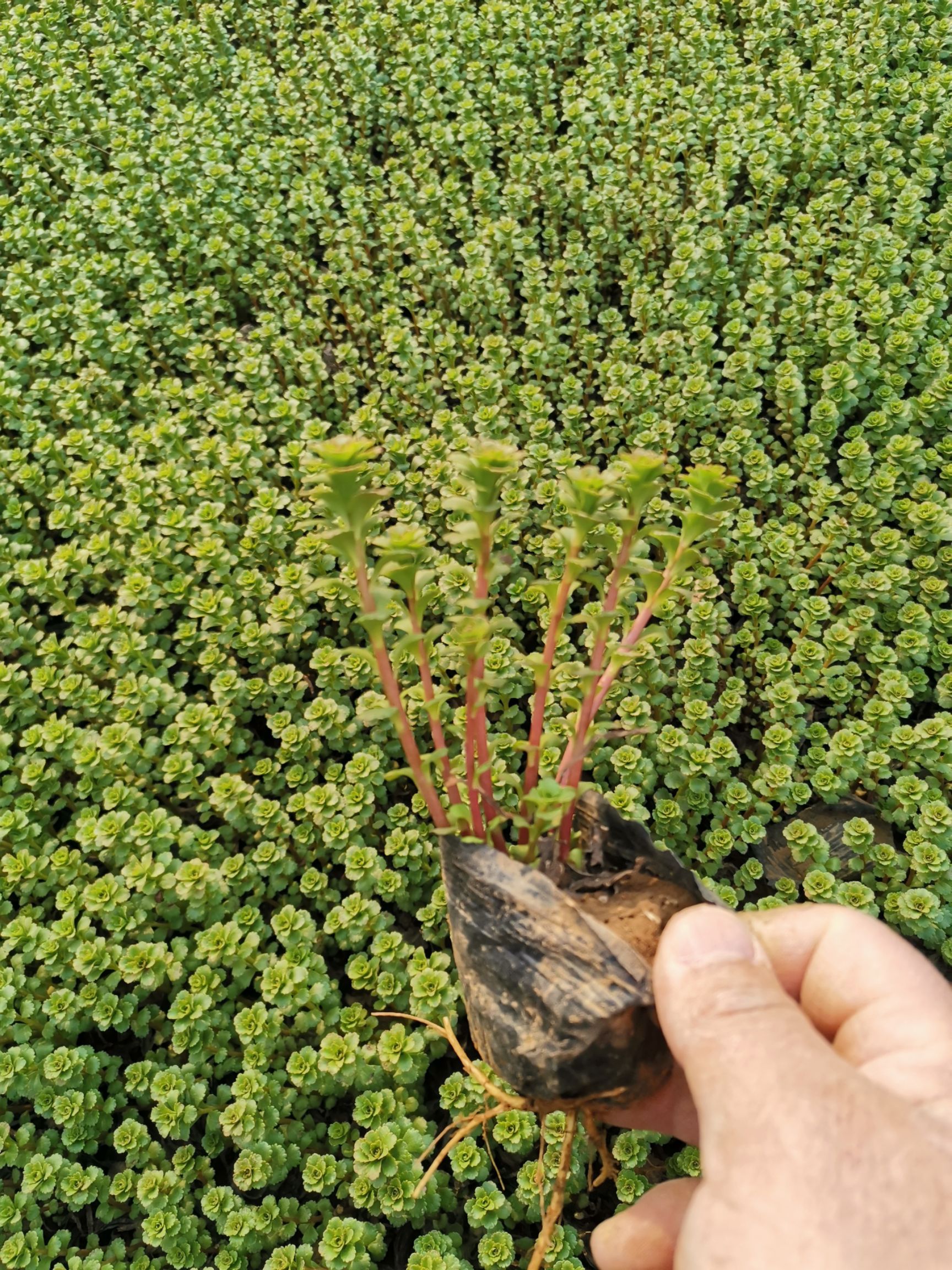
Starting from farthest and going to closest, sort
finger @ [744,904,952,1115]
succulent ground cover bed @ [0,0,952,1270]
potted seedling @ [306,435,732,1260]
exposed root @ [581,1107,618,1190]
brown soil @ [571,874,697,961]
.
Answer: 1. succulent ground cover bed @ [0,0,952,1270]
2. exposed root @ [581,1107,618,1190]
3. brown soil @ [571,874,697,961]
4. potted seedling @ [306,435,732,1260]
5. finger @ [744,904,952,1115]

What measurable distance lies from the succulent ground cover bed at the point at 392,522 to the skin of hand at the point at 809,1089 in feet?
1.81

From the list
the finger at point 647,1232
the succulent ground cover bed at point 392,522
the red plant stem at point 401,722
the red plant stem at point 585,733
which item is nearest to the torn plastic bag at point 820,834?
the succulent ground cover bed at point 392,522

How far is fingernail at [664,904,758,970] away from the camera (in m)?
1.52

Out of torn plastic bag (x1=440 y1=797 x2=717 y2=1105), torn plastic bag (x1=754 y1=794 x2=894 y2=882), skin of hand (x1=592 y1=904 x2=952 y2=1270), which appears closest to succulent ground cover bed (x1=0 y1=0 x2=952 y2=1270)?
torn plastic bag (x1=754 y1=794 x2=894 y2=882)

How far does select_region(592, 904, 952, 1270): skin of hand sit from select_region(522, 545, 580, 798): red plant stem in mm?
409

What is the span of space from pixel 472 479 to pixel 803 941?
3.71 ft

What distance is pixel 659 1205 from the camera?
184cm

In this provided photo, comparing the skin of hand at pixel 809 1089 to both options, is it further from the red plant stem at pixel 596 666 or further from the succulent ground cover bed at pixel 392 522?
the succulent ground cover bed at pixel 392 522

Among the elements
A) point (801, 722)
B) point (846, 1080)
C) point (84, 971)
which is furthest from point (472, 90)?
point (846, 1080)

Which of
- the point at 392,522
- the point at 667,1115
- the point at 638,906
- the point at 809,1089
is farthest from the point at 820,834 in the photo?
the point at 392,522

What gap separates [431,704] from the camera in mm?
1656

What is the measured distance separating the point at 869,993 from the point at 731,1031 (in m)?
0.39

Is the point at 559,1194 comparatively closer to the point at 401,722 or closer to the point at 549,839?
the point at 549,839

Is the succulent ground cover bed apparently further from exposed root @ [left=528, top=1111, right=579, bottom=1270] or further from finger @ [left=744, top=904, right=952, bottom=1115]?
finger @ [left=744, top=904, right=952, bottom=1115]
